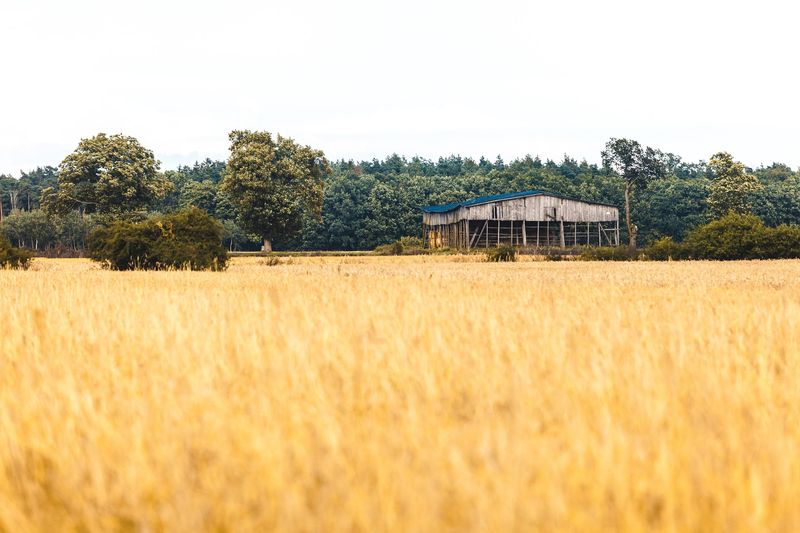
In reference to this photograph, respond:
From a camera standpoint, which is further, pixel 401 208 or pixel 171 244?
pixel 401 208

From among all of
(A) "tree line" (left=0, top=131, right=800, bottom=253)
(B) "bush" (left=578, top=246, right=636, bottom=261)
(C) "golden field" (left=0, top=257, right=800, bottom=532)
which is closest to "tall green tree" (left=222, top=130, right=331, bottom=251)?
(A) "tree line" (left=0, top=131, right=800, bottom=253)

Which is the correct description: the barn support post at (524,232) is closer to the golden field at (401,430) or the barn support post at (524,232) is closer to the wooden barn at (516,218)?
the wooden barn at (516,218)

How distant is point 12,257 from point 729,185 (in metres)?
80.2

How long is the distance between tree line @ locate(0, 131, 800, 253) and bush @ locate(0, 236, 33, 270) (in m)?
35.6

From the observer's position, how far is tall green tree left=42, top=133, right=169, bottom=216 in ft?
237

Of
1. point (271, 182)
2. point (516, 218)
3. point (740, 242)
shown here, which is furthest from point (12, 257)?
point (516, 218)

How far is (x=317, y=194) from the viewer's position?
274 feet

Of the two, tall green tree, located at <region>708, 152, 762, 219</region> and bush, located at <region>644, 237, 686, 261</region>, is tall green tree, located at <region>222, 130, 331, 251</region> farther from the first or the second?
tall green tree, located at <region>708, 152, 762, 219</region>

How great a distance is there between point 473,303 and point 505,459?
7958 mm

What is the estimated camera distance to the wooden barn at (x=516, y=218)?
80.3 m

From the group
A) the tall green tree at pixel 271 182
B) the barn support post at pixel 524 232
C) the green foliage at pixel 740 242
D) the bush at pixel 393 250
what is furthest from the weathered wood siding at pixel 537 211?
the green foliage at pixel 740 242

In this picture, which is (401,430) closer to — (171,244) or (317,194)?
(171,244)

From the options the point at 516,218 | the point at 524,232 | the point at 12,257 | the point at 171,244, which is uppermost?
the point at 516,218

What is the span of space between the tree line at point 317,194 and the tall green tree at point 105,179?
12cm
